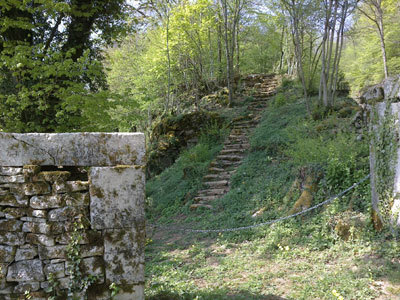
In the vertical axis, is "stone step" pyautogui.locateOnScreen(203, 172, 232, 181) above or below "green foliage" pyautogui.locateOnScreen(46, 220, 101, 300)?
below

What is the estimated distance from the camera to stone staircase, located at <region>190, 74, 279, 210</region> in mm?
8133

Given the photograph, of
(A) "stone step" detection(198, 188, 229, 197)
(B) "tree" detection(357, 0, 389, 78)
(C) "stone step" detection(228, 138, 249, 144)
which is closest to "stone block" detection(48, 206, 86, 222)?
(A) "stone step" detection(198, 188, 229, 197)

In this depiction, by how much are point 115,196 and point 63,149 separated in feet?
2.08

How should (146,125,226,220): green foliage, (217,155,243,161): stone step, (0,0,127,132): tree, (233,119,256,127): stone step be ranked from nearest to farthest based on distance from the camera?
(0,0,127,132): tree, (146,125,226,220): green foliage, (217,155,243,161): stone step, (233,119,256,127): stone step

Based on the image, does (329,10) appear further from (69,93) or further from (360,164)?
(69,93)

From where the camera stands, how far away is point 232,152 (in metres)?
10.1

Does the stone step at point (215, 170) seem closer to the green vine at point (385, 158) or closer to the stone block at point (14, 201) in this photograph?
the green vine at point (385, 158)

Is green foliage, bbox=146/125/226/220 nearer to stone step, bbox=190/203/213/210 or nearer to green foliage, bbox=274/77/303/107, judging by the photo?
stone step, bbox=190/203/213/210

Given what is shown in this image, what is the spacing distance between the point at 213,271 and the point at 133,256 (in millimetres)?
1932

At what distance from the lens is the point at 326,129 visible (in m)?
8.15

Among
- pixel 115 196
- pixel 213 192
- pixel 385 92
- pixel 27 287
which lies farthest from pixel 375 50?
pixel 27 287

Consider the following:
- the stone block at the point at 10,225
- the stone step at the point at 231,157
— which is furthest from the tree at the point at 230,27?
the stone block at the point at 10,225

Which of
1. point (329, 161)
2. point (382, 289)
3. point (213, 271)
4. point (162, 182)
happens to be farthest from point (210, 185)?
point (382, 289)

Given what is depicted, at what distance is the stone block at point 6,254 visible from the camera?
269 cm
